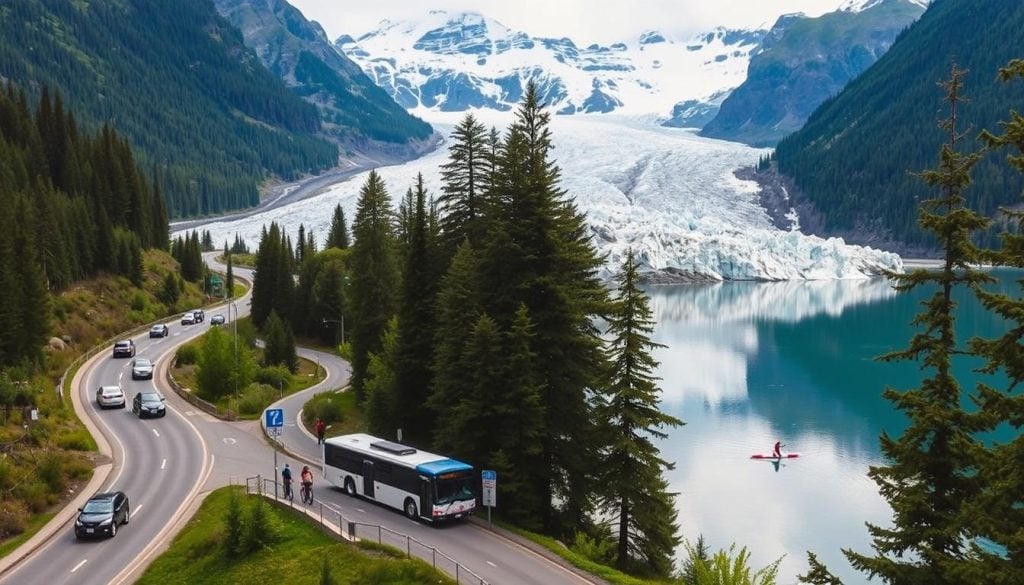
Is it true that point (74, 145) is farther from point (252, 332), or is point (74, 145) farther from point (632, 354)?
point (632, 354)

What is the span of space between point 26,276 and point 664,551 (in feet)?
150

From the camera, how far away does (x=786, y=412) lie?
71.4 m

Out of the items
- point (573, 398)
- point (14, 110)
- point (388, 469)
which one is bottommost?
point (388, 469)

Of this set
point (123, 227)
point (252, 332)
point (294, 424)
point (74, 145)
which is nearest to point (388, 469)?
point (294, 424)

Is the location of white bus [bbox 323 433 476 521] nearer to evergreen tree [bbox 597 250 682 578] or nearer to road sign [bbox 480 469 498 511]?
road sign [bbox 480 469 498 511]

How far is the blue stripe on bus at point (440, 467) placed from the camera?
29.3 m

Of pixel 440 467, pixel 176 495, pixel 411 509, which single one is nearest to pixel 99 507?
pixel 176 495

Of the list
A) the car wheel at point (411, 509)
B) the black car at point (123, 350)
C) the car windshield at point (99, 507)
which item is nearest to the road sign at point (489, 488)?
the car wheel at point (411, 509)

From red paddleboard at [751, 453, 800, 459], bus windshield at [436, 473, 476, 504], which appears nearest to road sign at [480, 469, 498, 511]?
bus windshield at [436, 473, 476, 504]

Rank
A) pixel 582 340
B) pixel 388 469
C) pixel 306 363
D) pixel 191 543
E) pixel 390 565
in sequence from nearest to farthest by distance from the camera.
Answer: pixel 390 565
pixel 191 543
pixel 388 469
pixel 582 340
pixel 306 363

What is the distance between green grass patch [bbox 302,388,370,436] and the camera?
50.6 metres

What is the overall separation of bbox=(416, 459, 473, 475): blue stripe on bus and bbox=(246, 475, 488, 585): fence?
7.80ft

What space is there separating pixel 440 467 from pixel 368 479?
4.33 metres

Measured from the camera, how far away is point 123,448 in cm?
4225
